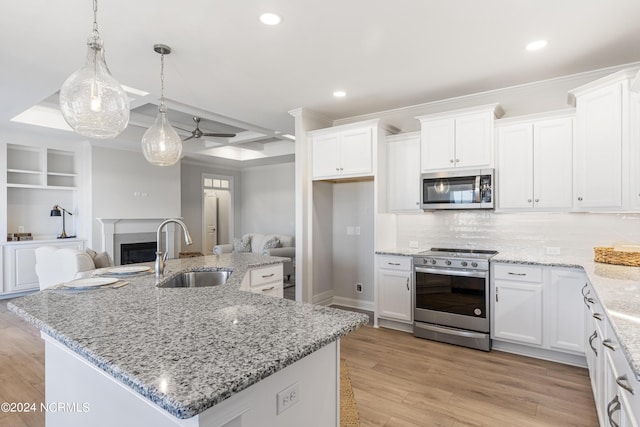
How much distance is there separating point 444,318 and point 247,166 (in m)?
7.04

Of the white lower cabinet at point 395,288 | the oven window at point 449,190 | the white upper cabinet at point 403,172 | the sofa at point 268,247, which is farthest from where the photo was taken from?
the sofa at point 268,247

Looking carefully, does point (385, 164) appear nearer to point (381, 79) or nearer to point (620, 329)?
point (381, 79)

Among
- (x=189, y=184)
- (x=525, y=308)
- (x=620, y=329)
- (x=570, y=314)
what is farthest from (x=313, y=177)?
(x=189, y=184)

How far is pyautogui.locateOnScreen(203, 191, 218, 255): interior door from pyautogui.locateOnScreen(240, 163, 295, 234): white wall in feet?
2.31

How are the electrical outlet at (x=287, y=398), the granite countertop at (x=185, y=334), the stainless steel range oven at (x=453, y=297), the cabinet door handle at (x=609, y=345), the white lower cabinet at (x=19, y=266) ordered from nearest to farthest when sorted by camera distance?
the granite countertop at (x=185, y=334)
the electrical outlet at (x=287, y=398)
the cabinet door handle at (x=609, y=345)
the stainless steel range oven at (x=453, y=297)
the white lower cabinet at (x=19, y=266)

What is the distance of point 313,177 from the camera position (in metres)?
4.57

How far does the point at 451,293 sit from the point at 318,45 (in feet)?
8.61

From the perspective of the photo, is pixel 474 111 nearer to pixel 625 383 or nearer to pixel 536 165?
pixel 536 165

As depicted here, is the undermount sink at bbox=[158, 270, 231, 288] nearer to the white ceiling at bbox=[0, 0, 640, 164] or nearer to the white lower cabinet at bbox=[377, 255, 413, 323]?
the white ceiling at bbox=[0, 0, 640, 164]

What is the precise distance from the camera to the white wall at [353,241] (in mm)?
4828

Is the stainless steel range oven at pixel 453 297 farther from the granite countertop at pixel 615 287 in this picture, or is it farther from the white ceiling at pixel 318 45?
the white ceiling at pixel 318 45

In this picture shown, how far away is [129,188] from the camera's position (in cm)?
681

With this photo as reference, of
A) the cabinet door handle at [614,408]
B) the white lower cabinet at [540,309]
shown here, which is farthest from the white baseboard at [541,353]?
the cabinet door handle at [614,408]

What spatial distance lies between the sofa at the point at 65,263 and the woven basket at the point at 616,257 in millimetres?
4551
